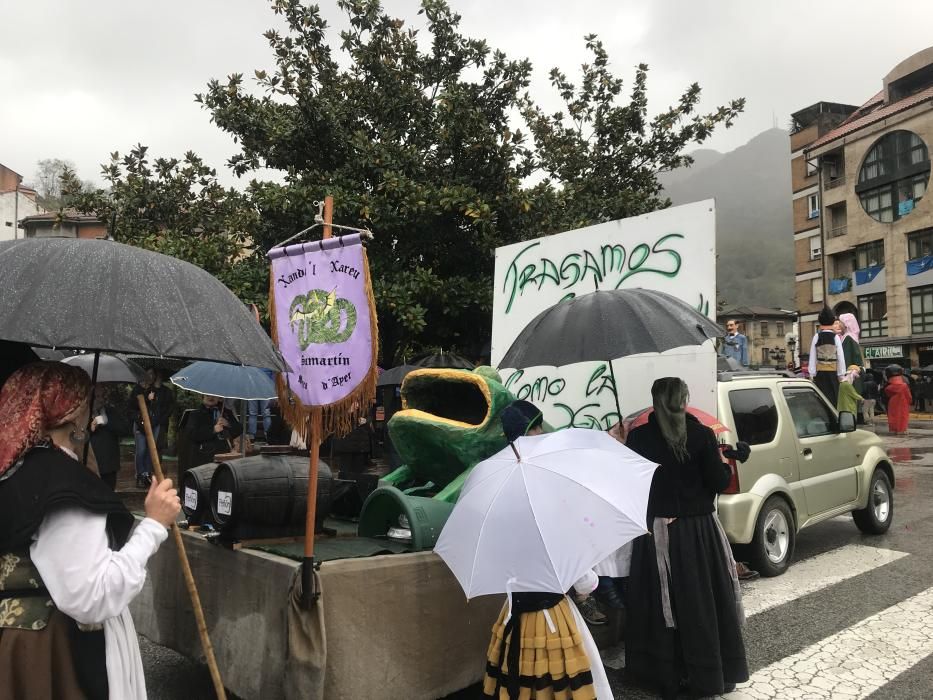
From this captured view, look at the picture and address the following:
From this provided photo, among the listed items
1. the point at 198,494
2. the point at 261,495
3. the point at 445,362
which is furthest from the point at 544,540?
the point at 445,362

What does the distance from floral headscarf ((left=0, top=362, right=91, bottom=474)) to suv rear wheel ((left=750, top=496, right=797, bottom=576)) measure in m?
5.13

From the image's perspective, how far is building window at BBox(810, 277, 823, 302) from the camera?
39.7 m

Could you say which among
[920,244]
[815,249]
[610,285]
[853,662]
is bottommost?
[853,662]

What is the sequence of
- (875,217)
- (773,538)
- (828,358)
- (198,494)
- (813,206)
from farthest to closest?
1. (813,206)
2. (875,217)
3. (828,358)
4. (773,538)
5. (198,494)

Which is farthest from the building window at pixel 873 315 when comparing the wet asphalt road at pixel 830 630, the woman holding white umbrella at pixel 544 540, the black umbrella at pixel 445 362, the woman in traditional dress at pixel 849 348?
the woman holding white umbrella at pixel 544 540

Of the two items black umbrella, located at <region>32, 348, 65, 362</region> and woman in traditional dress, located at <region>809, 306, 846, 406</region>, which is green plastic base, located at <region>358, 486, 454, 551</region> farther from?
woman in traditional dress, located at <region>809, 306, 846, 406</region>

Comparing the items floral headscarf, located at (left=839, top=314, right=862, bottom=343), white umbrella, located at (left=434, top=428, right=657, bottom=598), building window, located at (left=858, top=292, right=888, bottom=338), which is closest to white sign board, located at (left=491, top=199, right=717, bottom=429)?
white umbrella, located at (left=434, top=428, right=657, bottom=598)

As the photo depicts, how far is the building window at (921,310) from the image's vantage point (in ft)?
109

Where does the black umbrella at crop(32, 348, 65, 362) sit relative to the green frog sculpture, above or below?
above

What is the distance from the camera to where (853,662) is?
13.9ft

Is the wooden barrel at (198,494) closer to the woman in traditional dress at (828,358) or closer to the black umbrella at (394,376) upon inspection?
the black umbrella at (394,376)

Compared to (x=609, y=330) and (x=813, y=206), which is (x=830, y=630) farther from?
(x=813, y=206)

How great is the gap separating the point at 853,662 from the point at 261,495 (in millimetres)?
3571

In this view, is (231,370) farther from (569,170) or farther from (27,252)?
(569,170)
